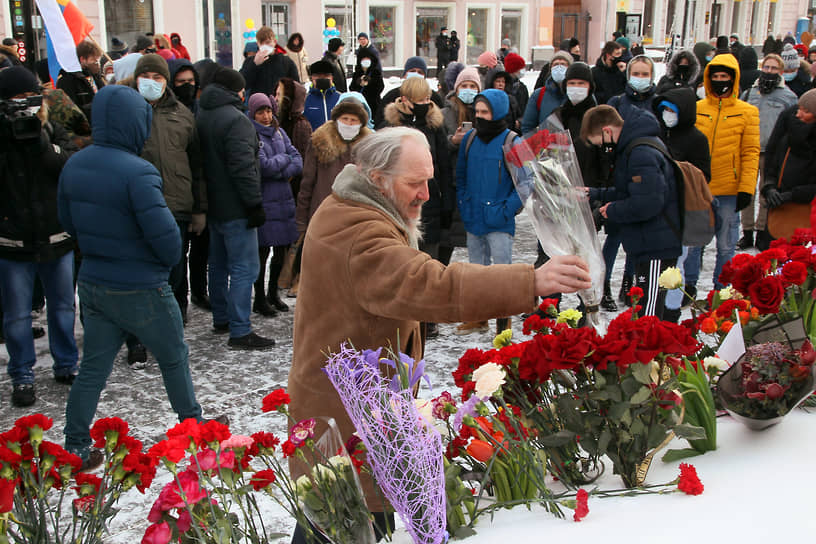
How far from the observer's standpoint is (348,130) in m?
5.73

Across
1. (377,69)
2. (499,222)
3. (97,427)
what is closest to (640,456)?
(97,427)

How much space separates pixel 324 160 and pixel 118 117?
222 centimetres

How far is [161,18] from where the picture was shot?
882 inches

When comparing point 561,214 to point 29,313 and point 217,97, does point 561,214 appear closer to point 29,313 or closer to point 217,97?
point 29,313

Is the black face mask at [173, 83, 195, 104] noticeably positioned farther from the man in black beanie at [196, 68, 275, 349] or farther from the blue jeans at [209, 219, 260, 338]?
the blue jeans at [209, 219, 260, 338]

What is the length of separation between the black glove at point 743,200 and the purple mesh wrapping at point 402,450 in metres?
5.33

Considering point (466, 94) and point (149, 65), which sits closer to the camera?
point (149, 65)

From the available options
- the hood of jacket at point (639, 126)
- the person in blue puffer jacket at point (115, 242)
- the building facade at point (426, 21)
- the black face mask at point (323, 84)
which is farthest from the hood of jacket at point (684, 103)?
the building facade at point (426, 21)

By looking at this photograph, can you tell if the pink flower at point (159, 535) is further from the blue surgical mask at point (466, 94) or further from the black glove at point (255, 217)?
the blue surgical mask at point (466, 94)

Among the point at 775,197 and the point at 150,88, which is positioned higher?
the point at 150,88

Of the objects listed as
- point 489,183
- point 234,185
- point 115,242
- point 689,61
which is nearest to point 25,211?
point 115,242

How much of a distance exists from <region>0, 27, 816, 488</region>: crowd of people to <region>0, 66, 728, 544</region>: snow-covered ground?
14 cm

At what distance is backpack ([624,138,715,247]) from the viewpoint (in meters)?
4.78

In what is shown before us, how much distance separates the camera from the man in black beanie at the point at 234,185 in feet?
17.6
